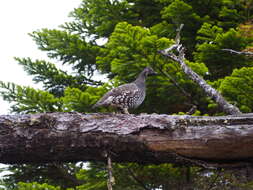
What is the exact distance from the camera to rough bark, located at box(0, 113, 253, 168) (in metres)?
3.09

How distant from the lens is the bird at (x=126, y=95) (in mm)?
5574

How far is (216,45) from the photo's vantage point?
6.40 meters

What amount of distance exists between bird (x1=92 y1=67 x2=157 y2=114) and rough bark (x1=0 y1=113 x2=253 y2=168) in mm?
2301

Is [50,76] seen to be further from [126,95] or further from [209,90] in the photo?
[209,90]

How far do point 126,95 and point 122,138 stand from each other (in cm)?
254

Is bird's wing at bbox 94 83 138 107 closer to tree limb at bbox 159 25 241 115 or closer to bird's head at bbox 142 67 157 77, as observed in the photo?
bird's head at bbox 142 67 157 77

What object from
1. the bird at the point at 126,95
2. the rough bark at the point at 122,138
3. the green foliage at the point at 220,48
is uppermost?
the green foliage at the point at 220,48

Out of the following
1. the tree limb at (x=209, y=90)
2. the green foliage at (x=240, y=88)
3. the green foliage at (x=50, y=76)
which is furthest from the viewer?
the green foliage at (x=50, y=76)

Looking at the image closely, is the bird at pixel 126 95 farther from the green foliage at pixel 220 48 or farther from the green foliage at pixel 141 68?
the green foliage at pixel 220 48

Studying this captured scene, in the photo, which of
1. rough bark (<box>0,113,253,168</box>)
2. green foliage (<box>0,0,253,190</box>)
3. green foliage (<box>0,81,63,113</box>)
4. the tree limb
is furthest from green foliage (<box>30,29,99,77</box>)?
rough bark (<box>0,113,253,168</box>)

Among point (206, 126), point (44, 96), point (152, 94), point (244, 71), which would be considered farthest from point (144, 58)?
point (206, 126)

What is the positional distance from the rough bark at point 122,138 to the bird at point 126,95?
230cm

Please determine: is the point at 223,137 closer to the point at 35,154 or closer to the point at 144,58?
the point at 35,154

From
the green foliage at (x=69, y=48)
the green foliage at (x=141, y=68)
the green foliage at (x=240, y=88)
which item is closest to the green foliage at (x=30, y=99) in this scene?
the green foliage at (x=141, y=68)
